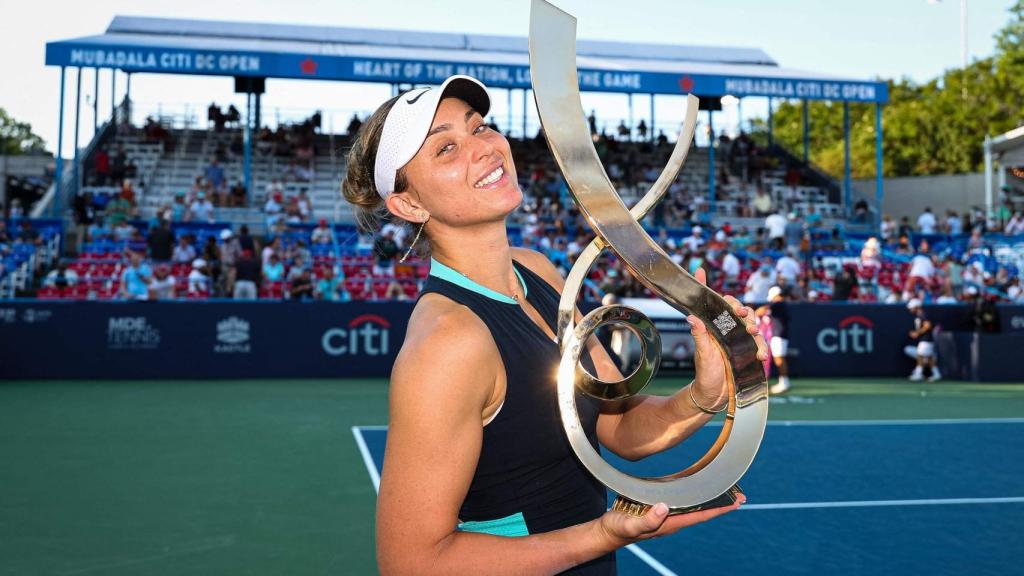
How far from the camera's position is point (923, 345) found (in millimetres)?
16359

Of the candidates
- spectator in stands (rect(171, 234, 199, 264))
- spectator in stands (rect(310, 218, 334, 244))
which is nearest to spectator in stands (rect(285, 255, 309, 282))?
spectator in stands (rect(171, 234, 199, 264))

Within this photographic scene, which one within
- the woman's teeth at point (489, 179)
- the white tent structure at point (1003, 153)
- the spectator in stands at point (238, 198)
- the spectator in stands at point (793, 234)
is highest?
the white tent structure at point (1003, 153)

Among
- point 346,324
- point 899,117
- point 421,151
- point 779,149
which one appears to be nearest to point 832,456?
point 421,151

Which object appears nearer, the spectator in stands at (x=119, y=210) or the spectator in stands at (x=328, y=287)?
the spectator in stands at (x=328, y=287)

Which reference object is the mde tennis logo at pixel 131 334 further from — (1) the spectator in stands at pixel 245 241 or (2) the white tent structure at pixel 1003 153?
(2) the white tent structure at pixel 1003 153

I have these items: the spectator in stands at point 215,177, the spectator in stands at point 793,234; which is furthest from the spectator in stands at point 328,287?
the spectator in stands at point 793,234

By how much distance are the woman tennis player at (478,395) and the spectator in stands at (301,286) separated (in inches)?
572

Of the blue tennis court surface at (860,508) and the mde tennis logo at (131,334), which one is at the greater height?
the mde tennis logo at (131,334)

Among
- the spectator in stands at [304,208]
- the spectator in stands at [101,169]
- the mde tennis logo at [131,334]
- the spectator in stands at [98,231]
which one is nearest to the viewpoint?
the mde tennis logo at [131,334]

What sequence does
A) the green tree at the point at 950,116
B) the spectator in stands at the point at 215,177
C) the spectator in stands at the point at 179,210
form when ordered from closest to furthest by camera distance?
the spectator in stands at the point at 179,210, the spectator in stands at the point at 215,177, the green tree at the point at 950,116

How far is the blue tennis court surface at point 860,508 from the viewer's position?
5453 mm

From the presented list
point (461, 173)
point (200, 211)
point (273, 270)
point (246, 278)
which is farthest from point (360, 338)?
point (461, 173)

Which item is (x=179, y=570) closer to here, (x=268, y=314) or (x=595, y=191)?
(x=595, y=191)

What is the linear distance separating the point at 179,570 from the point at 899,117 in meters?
57.5
